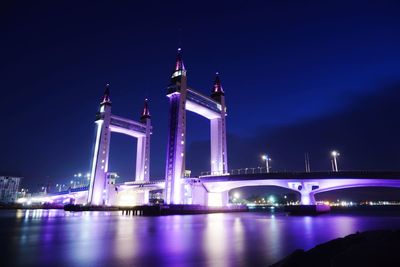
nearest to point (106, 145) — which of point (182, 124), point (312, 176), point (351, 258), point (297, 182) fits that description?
point (182, 124)

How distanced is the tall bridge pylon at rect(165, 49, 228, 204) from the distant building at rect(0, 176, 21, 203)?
164m

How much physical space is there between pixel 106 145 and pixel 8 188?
131997 mm

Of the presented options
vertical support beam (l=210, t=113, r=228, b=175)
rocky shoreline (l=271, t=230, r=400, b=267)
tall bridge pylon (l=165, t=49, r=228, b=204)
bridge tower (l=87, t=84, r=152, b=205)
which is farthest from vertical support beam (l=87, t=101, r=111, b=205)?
rocky shoreline (l=271, t=230, r=400, b=267)

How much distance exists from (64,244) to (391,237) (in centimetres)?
1859

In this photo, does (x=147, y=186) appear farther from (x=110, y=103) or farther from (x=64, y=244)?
(x=64, y=244)

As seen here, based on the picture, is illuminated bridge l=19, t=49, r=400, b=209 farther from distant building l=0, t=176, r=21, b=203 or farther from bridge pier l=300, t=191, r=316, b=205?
distant building l=0, t=176, r=21, b=203

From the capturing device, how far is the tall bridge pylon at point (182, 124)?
7200 cm

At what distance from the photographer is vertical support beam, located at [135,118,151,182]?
363 feet

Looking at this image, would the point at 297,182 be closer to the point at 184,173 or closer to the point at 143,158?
the point at 184,173

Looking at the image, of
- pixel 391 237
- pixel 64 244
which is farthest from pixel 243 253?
pixel 64 244

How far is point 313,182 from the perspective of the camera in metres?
66.9

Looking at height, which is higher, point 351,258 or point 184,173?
point 184,173

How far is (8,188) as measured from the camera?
194 meters

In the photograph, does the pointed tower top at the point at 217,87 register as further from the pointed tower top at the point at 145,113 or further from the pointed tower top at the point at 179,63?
A: the pointed tower top at the point at 145,113
